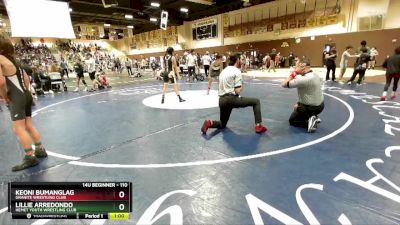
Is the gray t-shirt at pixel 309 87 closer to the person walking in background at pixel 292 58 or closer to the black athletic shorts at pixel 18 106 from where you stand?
the black athletic shorts at pixel 18 106

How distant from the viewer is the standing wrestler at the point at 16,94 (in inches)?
131

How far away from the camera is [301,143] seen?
4.11 m

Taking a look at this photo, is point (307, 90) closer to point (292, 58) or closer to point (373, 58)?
point (373, 58)

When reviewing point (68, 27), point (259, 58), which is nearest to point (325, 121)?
point (68, 27)

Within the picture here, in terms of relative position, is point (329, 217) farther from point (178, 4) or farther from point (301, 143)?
point (178, 4)

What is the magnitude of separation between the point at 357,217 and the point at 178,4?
26.3 m

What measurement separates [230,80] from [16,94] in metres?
3.56

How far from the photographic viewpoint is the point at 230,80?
4.73 meters

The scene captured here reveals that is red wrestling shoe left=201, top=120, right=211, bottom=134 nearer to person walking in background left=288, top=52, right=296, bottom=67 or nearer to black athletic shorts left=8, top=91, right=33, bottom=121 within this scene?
black athletic shorts left=8, top=91, right=33, bottom=121

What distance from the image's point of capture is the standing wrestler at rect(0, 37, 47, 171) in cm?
333

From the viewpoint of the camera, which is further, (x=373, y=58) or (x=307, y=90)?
(x=373, y=58)
